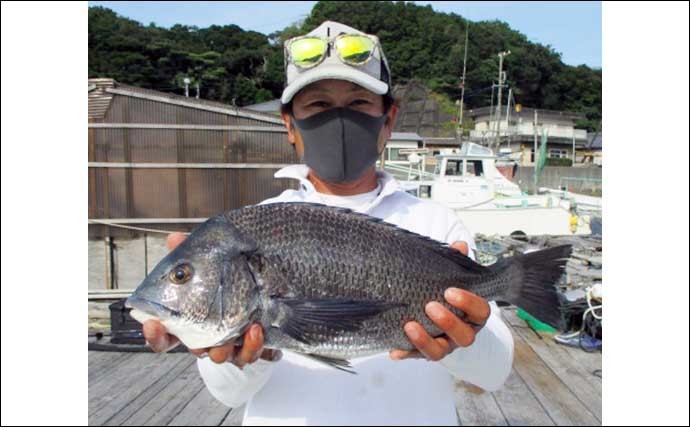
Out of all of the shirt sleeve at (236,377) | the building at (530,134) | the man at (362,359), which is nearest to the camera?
the man at (362,359)

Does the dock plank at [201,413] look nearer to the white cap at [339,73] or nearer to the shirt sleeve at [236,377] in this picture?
the shirt sleeve at [236,377]

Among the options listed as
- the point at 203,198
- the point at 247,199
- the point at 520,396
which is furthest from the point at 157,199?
the point at 520,396

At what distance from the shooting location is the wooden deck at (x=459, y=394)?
338 cm

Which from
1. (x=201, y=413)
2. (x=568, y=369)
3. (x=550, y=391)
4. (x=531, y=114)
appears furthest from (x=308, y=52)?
(x=531, y=114)

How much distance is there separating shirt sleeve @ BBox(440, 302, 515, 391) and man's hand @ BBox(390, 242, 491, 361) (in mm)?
137

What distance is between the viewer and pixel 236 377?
1.54m

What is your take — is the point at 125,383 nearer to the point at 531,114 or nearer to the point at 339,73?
the point at 339,73

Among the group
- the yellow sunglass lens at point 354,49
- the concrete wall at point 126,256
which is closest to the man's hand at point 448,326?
the yellow sunglass lens at point 354,49

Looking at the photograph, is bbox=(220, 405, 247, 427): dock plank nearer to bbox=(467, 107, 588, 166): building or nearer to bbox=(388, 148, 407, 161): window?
bbox=(388, 148, 407, 161): window

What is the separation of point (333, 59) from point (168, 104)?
622cm

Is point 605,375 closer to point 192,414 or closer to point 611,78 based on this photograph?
point 611,78

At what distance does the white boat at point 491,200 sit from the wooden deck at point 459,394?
25.9ft

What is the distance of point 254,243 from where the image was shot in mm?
1349

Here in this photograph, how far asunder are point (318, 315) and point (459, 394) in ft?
9.14
